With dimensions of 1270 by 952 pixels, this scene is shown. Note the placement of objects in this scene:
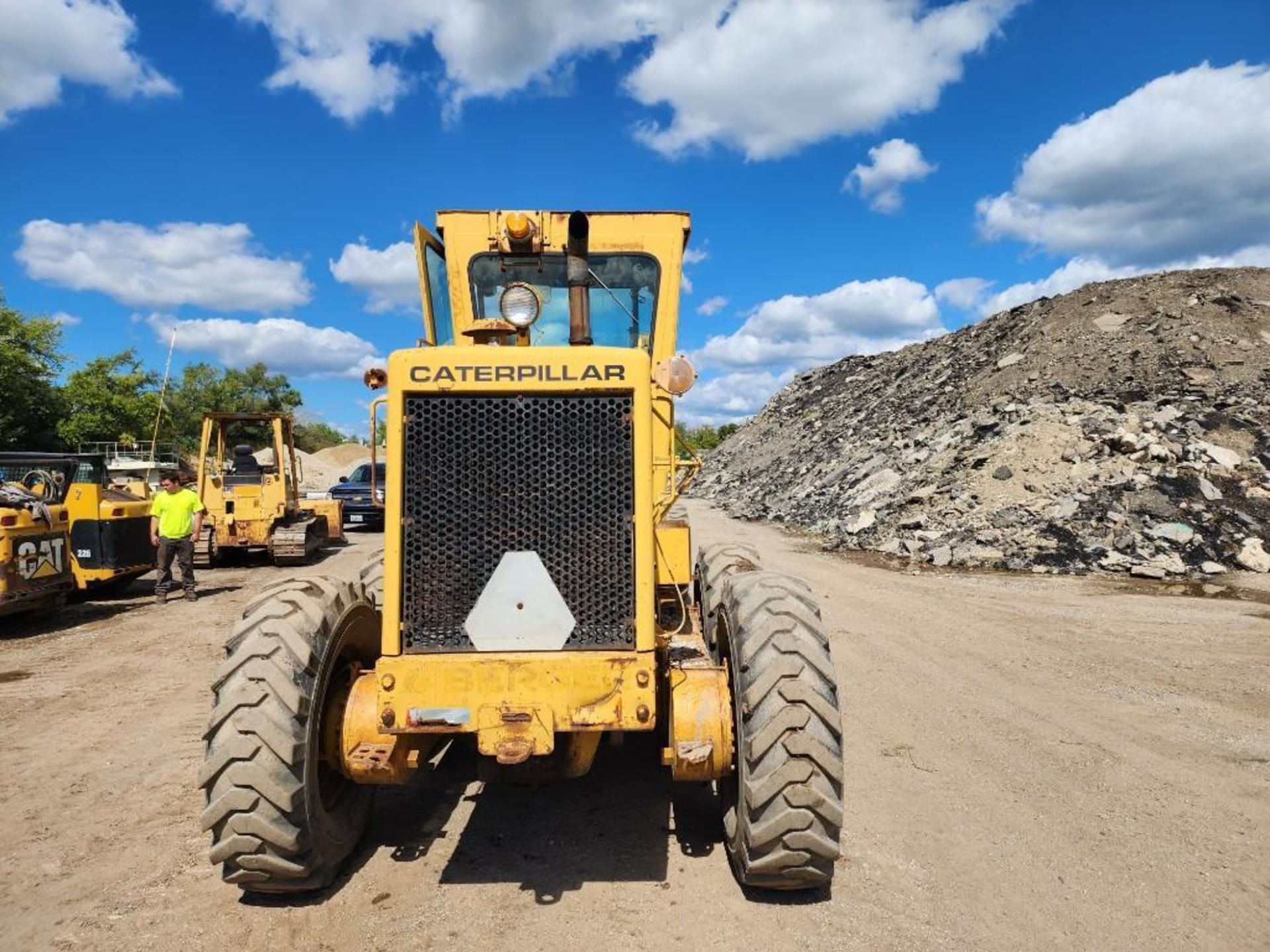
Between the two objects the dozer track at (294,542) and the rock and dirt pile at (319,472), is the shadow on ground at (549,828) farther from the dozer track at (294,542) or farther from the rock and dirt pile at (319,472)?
the rock and dirt pile at (319,472)

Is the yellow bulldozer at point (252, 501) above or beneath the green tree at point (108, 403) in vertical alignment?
beneath

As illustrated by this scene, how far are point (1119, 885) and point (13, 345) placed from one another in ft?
133

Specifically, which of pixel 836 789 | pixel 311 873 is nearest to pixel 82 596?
pixel 311 873

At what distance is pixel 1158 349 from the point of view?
18.4 meters

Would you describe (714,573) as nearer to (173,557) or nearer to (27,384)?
(173,557)

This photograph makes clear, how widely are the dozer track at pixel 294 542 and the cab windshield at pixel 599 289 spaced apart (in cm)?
1069

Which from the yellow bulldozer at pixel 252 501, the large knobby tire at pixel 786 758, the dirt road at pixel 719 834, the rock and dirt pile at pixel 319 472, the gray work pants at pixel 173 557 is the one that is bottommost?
the dirt road at pixel 719 834

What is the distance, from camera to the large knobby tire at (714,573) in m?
4.64

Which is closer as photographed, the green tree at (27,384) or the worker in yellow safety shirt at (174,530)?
the worker in yellow safety shirt at (174,530)

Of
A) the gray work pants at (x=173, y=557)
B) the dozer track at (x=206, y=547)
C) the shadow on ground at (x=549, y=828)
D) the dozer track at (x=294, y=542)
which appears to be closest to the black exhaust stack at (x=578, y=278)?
the shadow on ground at (x=549, y=828)

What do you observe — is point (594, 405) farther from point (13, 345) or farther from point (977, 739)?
point (13, 345)

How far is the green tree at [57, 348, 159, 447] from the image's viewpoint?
38875 millimetres

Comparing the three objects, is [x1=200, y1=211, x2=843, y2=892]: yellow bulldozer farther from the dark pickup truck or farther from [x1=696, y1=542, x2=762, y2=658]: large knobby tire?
the dark pickup truck

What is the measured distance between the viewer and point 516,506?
344 cm
